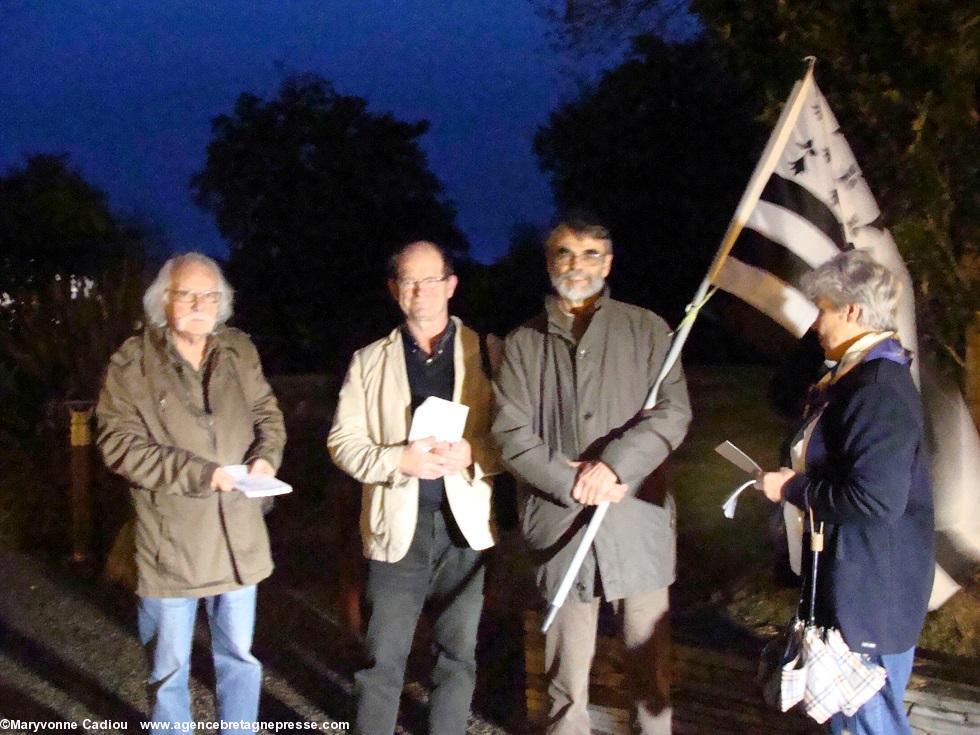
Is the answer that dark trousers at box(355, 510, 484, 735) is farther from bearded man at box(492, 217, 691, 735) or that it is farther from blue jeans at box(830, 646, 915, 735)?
blue jeans at box(830, 646, 915, 735)

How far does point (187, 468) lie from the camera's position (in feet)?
11.1

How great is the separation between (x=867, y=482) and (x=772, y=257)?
41.5 inches

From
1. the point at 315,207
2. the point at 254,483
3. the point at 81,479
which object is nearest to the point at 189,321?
the point at 254,483

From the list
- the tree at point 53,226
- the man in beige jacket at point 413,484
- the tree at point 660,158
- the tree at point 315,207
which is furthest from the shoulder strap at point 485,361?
the tree at point 53,226

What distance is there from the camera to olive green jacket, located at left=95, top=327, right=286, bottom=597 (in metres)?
3.40

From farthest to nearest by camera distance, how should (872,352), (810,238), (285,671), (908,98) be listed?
(285,671) → (908,98) → (810,238) → (872,352)

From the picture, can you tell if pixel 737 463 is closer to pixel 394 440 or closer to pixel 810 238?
pixel 810 238

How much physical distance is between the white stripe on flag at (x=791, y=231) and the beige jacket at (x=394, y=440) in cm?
112

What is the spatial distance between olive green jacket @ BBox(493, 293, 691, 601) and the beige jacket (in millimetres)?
224

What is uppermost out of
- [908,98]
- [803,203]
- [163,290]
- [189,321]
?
[908,98]

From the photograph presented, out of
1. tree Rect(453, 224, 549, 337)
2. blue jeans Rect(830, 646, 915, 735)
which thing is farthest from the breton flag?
tree Rect(453, 224, 549, 337)

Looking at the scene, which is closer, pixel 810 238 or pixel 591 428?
pixel 591 428

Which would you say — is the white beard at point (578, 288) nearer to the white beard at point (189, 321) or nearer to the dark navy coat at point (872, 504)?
the dark navy coat at point (872, 504)

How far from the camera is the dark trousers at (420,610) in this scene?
3645 millimetres
